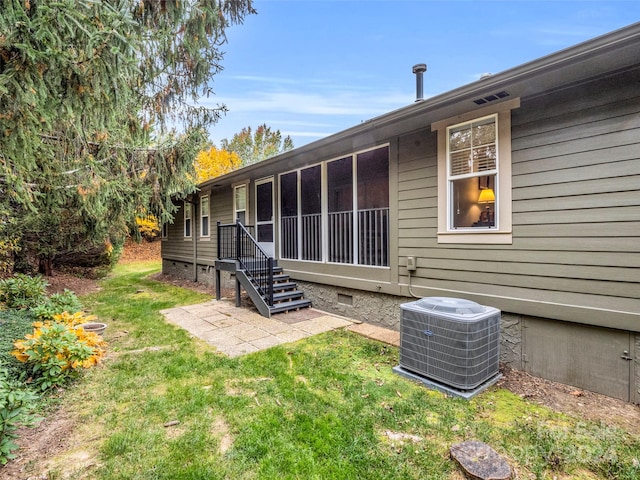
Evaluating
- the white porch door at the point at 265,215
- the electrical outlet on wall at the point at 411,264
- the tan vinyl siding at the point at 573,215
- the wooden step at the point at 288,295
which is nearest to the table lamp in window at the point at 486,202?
the tan vinyl siding at the point at 573,215

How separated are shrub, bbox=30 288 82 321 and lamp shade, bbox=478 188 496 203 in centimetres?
610

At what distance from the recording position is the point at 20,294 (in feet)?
18.3

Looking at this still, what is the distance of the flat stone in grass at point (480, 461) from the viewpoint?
193 cm

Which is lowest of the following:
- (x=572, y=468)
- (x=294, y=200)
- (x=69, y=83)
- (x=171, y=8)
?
(x=572, y=468)

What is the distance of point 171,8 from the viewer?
152 inches

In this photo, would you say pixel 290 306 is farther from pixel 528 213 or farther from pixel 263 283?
pixel 528 213

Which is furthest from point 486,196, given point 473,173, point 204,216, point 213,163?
point 213,163

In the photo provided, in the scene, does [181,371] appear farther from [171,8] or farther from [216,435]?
[171,8]

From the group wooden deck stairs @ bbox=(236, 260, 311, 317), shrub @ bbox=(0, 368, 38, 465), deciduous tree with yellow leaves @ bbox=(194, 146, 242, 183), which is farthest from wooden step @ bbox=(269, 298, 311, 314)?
deciduous tree with yellow leaves @ bbox=(194, 146, 242, 183)

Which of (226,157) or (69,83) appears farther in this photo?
(226,157)

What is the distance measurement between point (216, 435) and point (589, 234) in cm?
377

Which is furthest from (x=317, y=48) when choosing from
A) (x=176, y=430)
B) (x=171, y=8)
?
(x=176, y=430)

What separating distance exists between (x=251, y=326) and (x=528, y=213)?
4146mm

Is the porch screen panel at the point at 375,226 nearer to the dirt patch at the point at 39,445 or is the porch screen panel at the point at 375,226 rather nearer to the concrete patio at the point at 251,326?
the concrete patio at the point at 251,326
